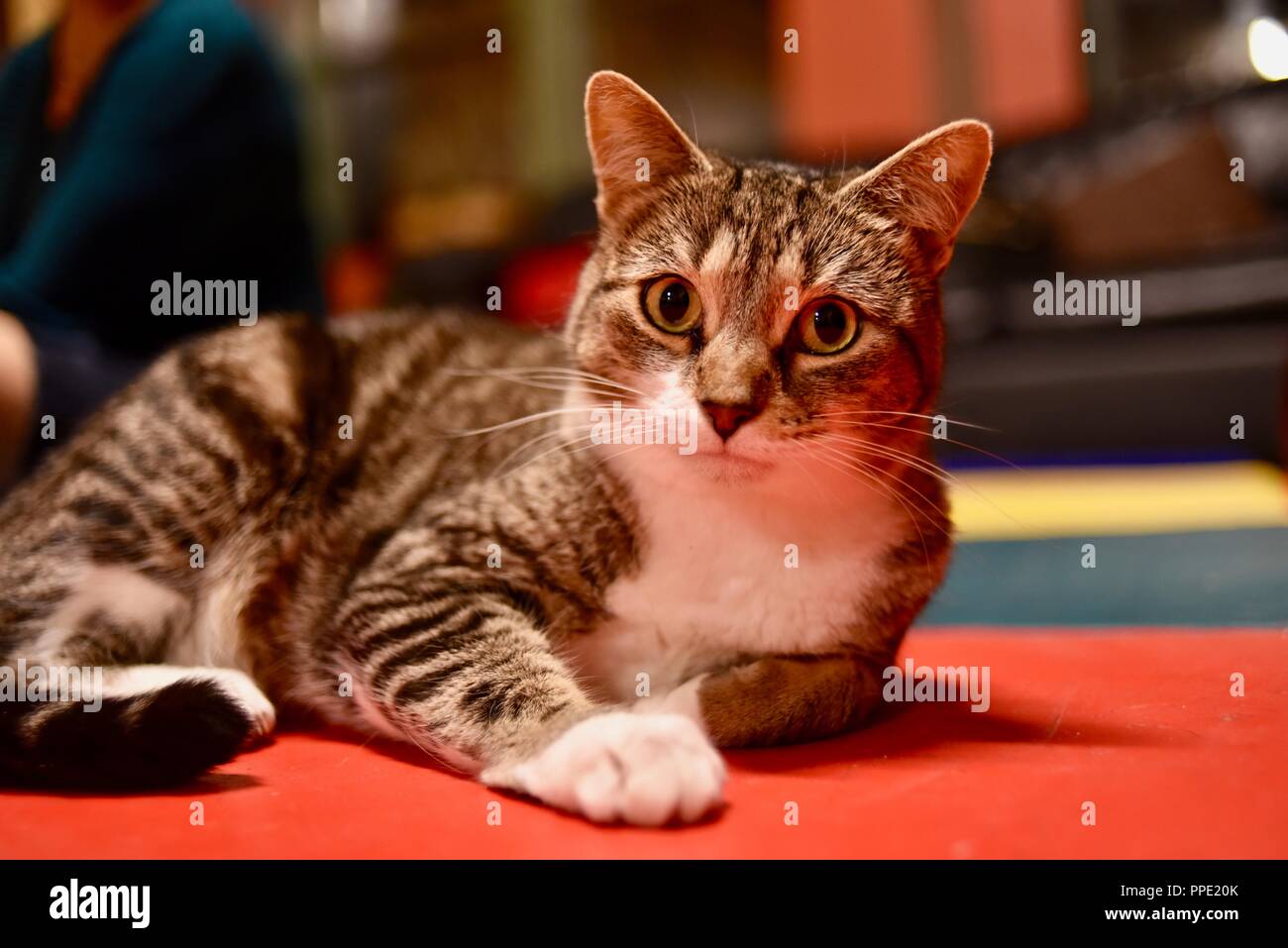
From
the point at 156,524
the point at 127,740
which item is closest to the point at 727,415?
the point at 127,740

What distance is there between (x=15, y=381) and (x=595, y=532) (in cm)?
160

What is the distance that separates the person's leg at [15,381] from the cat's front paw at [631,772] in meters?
1.80

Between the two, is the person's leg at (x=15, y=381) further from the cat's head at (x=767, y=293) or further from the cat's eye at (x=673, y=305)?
the cat's eye at (x=673, y=305)

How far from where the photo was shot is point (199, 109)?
2.65m

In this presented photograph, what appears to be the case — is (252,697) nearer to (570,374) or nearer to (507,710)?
(507,710)

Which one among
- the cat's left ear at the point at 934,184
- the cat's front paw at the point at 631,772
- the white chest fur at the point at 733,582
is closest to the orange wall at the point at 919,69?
the cat's left ear at the point at 934,184

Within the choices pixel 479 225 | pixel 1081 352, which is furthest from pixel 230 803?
pixel 479 225

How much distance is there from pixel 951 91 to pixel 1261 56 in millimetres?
1966

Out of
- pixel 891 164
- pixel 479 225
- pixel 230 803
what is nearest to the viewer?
pixel 230 803

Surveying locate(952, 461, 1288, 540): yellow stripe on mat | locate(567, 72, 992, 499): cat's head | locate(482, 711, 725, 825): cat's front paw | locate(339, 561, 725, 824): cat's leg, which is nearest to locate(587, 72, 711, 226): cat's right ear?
locate(567, 72, 992, 499): cat's head

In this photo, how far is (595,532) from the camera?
162 cm

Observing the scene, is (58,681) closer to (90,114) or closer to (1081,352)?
(90,114)

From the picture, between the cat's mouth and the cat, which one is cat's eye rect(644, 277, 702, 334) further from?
the cat's mouth
